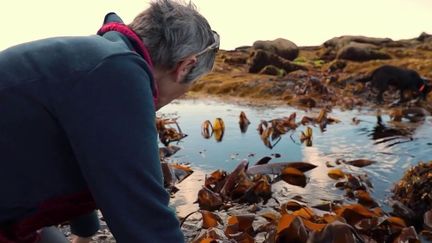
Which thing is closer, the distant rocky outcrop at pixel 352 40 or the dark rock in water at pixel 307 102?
the dark rock in water at pixel 307 102

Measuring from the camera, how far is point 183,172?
591cm

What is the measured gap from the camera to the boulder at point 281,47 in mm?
32250

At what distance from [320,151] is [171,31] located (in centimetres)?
607

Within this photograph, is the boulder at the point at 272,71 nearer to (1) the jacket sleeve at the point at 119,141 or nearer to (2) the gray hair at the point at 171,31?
(2) the gray hair at the point at 171,31

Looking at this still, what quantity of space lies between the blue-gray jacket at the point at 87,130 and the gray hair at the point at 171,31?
156 millimetres

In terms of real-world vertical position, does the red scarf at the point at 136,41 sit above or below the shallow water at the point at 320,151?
above

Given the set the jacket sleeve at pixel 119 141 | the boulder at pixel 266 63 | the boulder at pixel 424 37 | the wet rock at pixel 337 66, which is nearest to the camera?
the jacket sleeve at pixel 119 141

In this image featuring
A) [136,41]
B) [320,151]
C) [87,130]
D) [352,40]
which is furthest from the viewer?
[352,40]

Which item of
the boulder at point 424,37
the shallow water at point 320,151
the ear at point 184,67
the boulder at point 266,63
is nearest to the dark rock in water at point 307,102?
the shallow water at point 320,151

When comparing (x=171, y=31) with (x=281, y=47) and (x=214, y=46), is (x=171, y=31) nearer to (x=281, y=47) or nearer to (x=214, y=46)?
(x=214, y=46)

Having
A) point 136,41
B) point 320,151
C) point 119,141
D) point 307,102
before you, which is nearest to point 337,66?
point 307,102

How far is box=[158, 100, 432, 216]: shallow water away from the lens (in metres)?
5.36

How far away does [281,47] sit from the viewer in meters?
32.6

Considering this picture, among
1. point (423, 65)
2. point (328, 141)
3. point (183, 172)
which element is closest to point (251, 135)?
point (328, 141)
